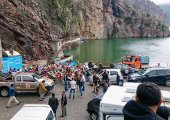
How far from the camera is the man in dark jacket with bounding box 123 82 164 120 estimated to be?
136 inches

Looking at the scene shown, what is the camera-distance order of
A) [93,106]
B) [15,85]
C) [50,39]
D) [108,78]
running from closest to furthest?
1. [93,106]
2. [15,85]
3. [108,78]
4. [50,39]

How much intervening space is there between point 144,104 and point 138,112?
11 centimetres

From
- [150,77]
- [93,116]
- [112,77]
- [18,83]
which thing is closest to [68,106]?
[93,116]

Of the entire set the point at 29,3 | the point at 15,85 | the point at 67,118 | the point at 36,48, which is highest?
the point at 29,3

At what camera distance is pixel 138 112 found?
3488 mm

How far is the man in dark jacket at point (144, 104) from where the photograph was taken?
136 inches

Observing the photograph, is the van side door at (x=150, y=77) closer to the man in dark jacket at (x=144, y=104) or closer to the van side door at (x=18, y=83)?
the van side door at (x=18, y=83)

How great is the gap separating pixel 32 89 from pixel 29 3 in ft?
146

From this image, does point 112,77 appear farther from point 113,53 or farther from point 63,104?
point 113,53

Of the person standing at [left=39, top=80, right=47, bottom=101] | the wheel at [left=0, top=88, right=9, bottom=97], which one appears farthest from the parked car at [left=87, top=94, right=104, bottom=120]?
the wheel at [left=0, top=88, right=9, bottom=97]

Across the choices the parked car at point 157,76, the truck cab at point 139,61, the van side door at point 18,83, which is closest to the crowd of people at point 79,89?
the van side door at point 18,83

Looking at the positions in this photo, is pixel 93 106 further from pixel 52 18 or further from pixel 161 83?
pixel 52 18

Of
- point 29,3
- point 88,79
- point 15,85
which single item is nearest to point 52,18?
point 29,3

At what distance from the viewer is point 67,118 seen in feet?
67.1
